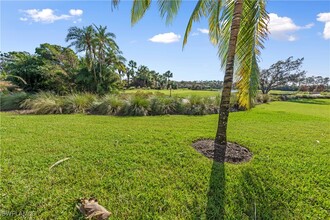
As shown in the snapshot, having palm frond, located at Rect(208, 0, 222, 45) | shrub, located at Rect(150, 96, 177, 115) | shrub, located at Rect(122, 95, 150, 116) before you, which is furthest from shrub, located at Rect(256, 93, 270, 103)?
palm frond, located at Rect(208, 0, 222, 45)

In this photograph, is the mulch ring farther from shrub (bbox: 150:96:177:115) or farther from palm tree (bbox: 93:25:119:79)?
palm tree (bbox: 93:25:119:79)

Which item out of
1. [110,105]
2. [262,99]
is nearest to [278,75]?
[262,99]

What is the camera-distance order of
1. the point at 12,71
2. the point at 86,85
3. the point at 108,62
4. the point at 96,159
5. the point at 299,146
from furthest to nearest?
the point at 108,62
the point at 86,85
the point at 12,71
the point at 299,146
the point at 96,159

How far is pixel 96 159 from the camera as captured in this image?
3.92 metres

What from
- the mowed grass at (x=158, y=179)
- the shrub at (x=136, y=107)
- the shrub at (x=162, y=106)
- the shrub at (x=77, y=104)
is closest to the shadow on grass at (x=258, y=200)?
the mowed grass at (x=158, y=179)

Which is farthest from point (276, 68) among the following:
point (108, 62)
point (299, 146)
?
point (299, 146)

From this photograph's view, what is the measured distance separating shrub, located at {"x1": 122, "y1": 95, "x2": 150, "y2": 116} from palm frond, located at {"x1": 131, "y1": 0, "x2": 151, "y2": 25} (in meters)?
4.61

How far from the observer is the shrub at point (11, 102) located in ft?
34.7

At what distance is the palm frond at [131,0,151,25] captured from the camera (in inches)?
210

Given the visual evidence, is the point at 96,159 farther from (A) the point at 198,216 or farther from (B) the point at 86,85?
(B) the point at 86,85

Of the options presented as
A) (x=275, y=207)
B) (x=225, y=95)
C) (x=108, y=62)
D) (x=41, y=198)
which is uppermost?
(x=108, y=62)

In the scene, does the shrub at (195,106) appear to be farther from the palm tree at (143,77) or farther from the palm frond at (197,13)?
the palm tree at (143,77)

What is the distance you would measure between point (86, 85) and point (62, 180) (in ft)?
53.0

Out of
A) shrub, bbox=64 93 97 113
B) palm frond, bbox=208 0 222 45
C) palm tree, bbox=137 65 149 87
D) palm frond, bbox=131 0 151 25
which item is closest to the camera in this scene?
palm frond, bbox=131 0 151 25
